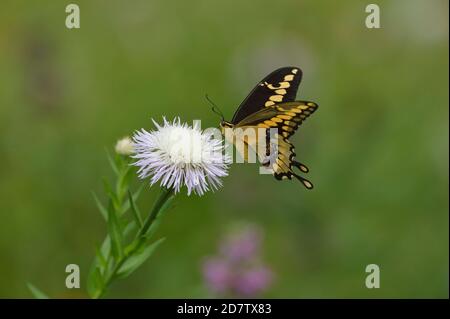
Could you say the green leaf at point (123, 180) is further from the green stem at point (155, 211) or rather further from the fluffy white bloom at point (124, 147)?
the green stem at point (155, 211)

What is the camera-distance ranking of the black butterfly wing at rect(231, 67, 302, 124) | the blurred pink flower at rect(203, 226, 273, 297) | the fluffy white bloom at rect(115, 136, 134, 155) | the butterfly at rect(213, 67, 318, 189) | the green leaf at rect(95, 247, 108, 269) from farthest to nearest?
the blurred pink flower at rect(203, 226, 273, 297), the black butterfly wing at rect(231, 67, 302, 124), the butterfly at rect(213, 67, 318, 189), the fluffy white bloom at rect(115, 136, 134, 155), the green leaf at rect(95, 247, 108, 269)

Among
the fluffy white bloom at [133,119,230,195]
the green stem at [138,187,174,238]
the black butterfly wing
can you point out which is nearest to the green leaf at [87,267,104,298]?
the green stem at [138,187,174,238]

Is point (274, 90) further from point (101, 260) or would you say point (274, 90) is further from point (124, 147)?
point (101, 260)

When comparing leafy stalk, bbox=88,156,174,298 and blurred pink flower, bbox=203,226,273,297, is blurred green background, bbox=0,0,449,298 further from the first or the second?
leafy stalk, bbox=88,156,174,298

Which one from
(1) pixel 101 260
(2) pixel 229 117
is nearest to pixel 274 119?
(1) pixel 101 260

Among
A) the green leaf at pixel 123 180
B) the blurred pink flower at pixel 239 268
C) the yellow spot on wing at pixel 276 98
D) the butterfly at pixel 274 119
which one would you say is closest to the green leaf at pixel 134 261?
the green leaf at pixel 123 180
